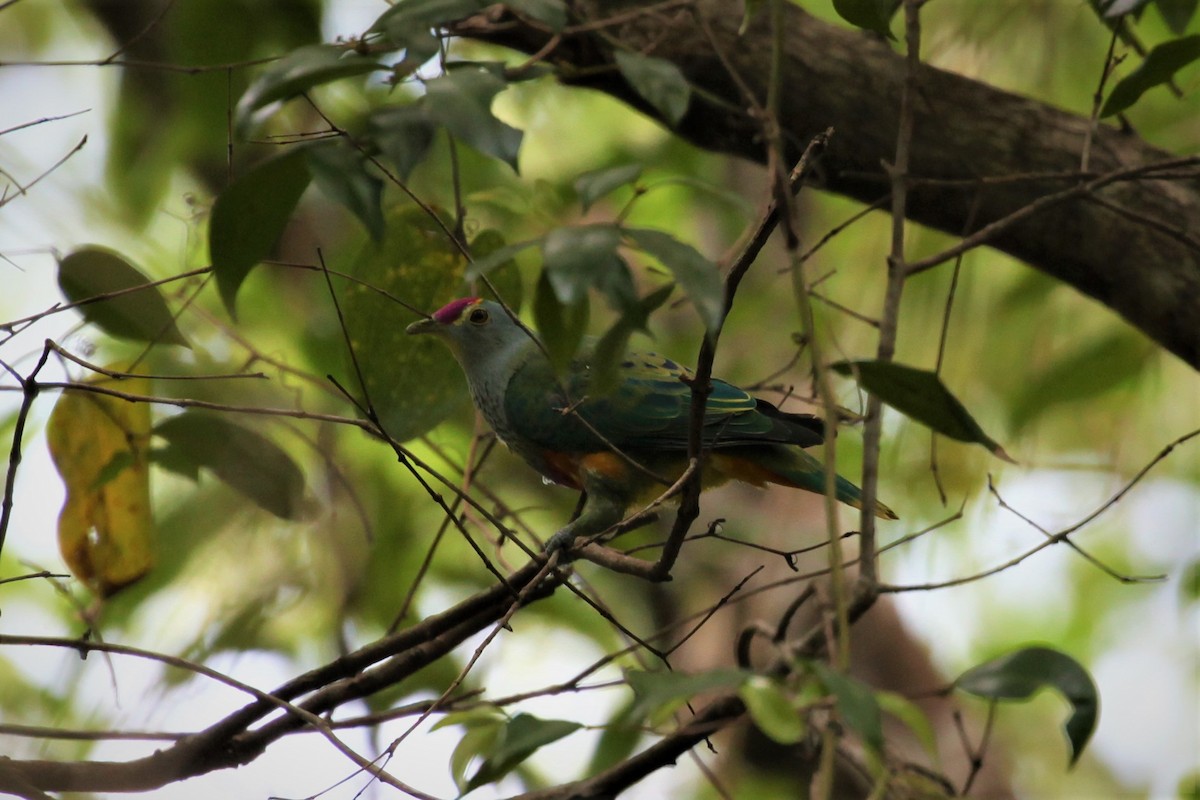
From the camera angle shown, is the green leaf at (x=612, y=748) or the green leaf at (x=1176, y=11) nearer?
the green leaf at (x=1176, y=11)

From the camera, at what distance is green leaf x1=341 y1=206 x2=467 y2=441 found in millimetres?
Result: 2463

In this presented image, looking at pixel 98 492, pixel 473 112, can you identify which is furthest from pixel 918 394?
pixel 98 492

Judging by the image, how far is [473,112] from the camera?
1439 mm

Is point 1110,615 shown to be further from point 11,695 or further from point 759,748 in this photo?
point 11,695

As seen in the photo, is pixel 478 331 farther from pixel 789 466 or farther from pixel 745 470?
pixel 789 466

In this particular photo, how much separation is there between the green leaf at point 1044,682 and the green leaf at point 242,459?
152cm

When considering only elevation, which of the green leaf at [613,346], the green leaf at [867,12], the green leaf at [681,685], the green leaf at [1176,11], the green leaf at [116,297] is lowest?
the green leaf at [681,685]

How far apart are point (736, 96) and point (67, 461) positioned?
5.74ft

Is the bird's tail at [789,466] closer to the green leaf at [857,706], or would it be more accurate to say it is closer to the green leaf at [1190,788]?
the green leaf at [1190,788]

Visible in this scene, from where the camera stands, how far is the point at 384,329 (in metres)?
2.48

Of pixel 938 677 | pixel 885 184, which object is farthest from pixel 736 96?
pixel 938 677

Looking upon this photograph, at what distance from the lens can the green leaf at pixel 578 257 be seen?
121cm

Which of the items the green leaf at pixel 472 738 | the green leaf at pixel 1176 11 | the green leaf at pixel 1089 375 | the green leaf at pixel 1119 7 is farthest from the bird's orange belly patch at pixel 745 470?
the green leaf at pixel 1176 11

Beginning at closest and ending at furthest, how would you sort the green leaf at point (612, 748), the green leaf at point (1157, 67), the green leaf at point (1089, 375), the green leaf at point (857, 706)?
the green leaf at point (857, 706) → the green leaf at point (1157, 67) → the green leaf at point (612, 748) → the green leaf at point (1089, 375)
